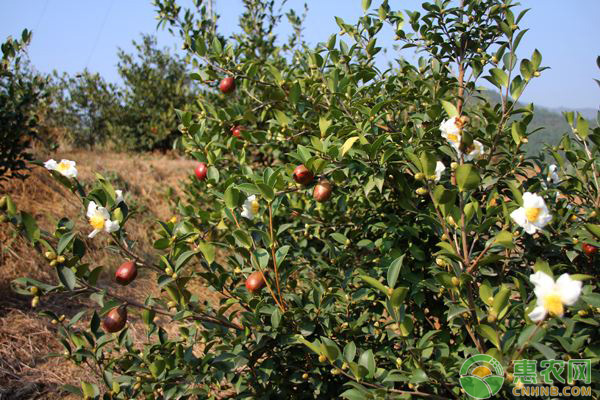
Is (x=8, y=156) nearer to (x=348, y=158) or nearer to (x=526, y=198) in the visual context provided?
(x=348, y=158)

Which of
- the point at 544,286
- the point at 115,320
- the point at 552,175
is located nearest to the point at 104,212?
the point at 115,320

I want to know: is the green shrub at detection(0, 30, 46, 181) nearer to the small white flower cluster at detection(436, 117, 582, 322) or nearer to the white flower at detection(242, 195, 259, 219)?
the white flower at detection(242, 195, 259, 219)

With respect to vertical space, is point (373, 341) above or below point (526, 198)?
below

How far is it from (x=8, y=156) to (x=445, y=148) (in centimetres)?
302

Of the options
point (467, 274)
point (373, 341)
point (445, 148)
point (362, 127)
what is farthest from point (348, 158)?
point (373, 341)

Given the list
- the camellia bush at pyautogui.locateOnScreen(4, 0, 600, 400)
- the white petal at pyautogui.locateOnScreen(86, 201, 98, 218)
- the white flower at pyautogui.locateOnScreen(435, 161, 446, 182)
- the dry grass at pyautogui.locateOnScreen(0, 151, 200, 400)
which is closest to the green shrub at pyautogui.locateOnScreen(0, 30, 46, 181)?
the dry grass at pyautogui.locateOnScreen(0, 151, 200, 400)

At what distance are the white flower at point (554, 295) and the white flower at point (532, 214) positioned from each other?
18 cm

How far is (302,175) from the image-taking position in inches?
48.8

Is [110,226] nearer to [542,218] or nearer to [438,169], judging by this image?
[438,169]

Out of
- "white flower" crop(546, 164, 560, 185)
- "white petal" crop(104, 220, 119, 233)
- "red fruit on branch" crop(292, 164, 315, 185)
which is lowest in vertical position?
"white petal" crop(104, 220, 119, 233)

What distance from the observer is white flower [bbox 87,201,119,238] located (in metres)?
1.07

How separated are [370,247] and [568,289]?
0.75 m

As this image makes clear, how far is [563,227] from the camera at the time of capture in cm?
135

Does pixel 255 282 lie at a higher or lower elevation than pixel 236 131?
lower
